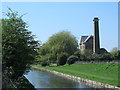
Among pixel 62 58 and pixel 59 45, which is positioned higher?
pixel 59 45

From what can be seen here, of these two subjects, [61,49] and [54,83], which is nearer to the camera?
Result: [54,83]

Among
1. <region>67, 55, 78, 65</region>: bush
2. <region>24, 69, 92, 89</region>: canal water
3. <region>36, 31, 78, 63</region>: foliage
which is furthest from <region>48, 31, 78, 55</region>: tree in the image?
<region>24, 69, 92, 89</region>: canal water

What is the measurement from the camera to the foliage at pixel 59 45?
6372 cm

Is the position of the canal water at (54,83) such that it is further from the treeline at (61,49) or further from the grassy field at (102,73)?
the treeline at (61,49)

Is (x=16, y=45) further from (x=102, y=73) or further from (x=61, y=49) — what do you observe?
(x=61, y=49)

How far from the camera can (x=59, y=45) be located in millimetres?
64125

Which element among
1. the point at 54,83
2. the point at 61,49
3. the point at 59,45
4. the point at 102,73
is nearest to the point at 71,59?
the point at 61,49

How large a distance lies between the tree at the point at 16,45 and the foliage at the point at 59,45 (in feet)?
152

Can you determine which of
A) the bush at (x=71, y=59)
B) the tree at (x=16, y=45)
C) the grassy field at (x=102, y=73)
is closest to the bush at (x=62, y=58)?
the bush at (x=71, y=59)

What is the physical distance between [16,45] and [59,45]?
166 ft

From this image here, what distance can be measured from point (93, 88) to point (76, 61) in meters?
33.3

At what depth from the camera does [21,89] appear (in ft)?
42.2

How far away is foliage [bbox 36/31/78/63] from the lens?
6372cm

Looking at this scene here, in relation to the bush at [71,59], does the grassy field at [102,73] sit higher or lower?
lower
